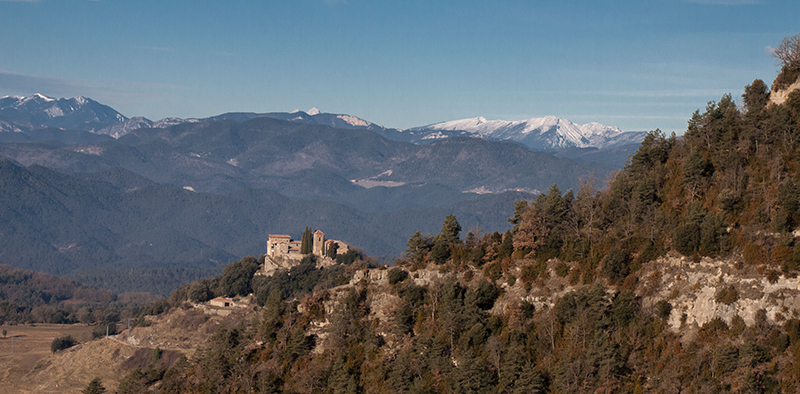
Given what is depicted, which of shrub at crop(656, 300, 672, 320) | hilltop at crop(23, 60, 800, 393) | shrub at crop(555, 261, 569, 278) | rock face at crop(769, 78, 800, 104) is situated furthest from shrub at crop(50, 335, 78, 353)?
rock face at crop(769, 78, 800, 104)

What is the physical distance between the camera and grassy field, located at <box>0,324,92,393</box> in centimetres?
13998

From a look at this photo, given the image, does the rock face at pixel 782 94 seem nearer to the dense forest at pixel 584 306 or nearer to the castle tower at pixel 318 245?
the dense forest at pixel 584 306

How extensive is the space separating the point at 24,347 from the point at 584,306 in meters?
146

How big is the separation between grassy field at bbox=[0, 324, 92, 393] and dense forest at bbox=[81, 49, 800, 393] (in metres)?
64.2

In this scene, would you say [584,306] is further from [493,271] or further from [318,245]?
[318,245]

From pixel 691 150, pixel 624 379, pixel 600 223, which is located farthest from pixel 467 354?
pixel 691 150

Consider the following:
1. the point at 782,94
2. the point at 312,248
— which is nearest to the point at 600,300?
the point at 782,94

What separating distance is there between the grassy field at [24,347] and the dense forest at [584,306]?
64178 mm

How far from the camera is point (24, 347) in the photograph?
553 feet

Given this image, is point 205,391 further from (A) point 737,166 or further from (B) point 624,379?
(A) point 737,166

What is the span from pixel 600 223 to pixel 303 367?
35.0 m

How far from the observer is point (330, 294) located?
85.9m

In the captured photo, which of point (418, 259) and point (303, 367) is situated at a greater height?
point (418, 259)

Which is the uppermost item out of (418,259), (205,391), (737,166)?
(737,166)
